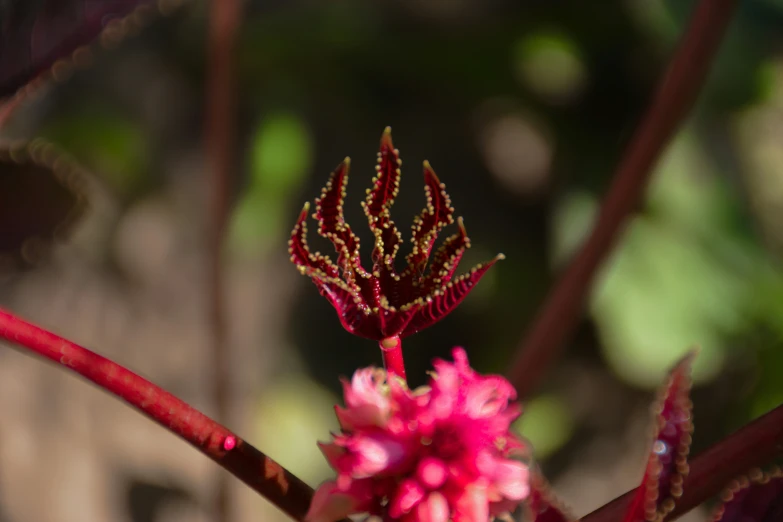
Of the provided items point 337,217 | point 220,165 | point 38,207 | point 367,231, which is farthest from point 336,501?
point 367,231

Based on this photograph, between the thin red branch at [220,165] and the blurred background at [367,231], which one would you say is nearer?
the thin red branch at [220,165]

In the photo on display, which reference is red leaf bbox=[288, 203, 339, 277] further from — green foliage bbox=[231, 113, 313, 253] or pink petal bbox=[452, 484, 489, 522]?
green foliage bbox=[231, 113, 313, 253]

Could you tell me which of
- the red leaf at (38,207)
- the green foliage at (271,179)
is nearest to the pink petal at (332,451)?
the red leaf at (38,207)

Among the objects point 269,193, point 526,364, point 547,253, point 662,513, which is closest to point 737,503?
point 662,513

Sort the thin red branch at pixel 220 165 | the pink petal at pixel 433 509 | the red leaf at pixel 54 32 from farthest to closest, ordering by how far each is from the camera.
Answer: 1. the thin red branch at pixel 220 165
2. the red leaf at pixel 54 32
3. the pink petal at pixel 433 509

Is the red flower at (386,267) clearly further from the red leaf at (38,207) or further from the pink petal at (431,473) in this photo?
the red leaf at (38,207)

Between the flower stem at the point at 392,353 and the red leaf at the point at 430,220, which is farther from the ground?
the red leaf at the point at 430,220

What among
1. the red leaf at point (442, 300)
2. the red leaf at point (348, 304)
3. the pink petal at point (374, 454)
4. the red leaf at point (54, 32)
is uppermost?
the red leaf at point (54, 32)

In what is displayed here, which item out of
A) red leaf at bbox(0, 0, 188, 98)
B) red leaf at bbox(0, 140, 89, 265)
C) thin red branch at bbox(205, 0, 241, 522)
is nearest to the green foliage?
thin red branch at bbox(205, 0, 241, 522)
